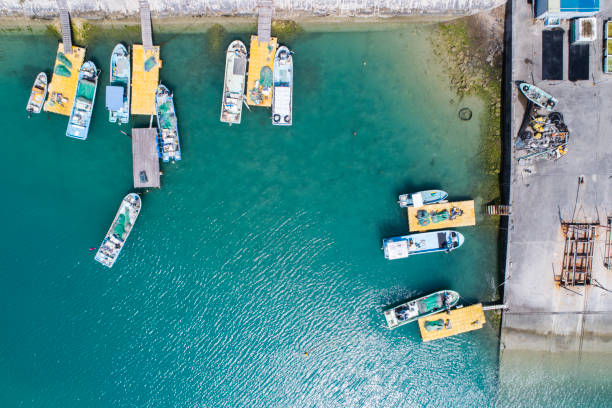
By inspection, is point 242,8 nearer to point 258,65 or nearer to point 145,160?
point 258,65

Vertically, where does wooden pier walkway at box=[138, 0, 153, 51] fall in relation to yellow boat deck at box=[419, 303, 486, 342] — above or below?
above

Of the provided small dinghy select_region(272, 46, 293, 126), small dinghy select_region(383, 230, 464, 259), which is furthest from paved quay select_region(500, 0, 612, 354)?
small dinghy select_region(272, 46, 293, 126)

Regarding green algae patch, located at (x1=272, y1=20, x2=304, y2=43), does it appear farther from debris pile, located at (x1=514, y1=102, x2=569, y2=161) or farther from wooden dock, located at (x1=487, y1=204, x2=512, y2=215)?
wooden dock, located at (x1=487, y1=204, x2=512, y2=215)

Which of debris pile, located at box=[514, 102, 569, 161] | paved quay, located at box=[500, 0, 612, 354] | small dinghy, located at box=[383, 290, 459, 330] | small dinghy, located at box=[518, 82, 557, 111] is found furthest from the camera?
small dinghy, located at box=[383, 290, 459, 330]

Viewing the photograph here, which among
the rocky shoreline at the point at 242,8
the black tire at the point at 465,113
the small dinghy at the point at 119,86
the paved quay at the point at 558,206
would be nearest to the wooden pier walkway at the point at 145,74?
the small dinghy at the point at 119,86

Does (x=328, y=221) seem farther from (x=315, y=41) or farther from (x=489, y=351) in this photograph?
(x=489, y=351)

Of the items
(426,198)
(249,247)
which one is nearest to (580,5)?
(426,198)
